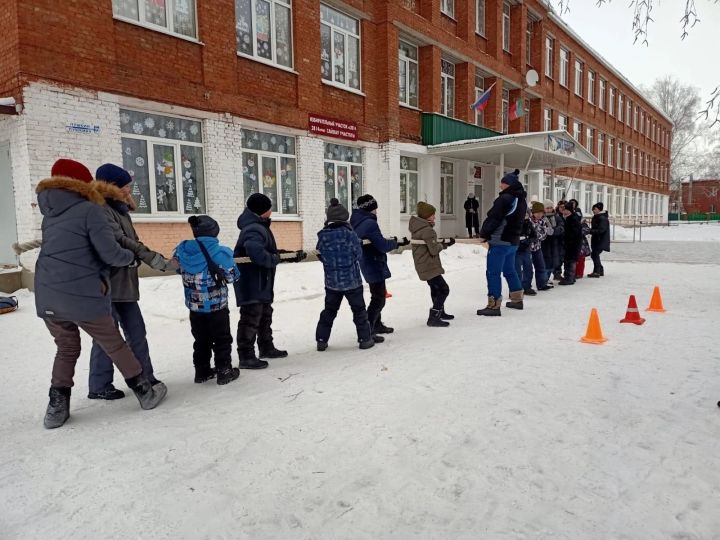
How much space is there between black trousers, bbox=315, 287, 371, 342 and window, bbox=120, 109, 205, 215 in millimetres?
6135

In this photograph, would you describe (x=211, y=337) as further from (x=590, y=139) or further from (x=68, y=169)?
(x=590, y=139)

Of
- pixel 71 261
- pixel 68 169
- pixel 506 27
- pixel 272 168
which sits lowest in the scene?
pixel 71 261

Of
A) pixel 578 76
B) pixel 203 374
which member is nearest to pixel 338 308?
pixel 203 374

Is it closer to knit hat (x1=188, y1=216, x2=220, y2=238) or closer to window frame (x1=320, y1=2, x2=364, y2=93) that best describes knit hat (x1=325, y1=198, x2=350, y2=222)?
knit hat (x1=188, y1=216, x2=220, y2=238)

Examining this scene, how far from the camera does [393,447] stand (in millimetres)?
2725

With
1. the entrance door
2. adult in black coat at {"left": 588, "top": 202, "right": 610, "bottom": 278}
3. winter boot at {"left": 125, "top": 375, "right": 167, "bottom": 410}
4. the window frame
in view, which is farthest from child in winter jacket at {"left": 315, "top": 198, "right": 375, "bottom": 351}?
the window frame

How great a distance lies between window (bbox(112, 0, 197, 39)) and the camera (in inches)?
356

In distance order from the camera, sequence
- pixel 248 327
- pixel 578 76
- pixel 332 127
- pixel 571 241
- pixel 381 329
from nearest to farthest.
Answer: pixel 248 327 → pixel 381 329 → pixel 571 241 → pixel 332 127 → pixel 578 76

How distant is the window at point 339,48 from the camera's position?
13.3 meters

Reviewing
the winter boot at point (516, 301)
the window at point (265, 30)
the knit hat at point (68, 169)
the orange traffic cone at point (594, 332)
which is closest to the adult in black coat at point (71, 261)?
the knit hat at point (68, 169)

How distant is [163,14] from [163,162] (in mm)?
2912

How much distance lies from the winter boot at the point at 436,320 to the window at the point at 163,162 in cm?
640

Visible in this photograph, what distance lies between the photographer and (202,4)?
33.2 ft

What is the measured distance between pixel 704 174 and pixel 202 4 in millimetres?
77815
